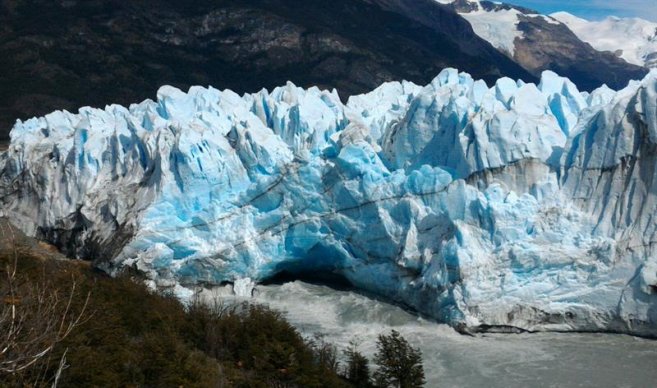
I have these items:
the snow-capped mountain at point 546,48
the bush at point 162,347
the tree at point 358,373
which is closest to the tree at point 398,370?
the tree at point 358,373

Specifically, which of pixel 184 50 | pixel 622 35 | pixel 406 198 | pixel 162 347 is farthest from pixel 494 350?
pixel 622 35

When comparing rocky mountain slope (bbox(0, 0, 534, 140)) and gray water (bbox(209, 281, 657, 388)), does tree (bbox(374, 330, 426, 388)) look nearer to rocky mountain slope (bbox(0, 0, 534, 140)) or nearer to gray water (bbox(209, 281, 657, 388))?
gray water (bbox(209, 281, 657, 388))

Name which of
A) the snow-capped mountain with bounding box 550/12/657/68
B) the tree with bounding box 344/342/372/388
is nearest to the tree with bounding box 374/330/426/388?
the tree with bounding box 344/342/372/388

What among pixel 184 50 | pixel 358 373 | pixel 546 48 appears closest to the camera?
pixel 358 373

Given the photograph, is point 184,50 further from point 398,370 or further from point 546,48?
point 546,48

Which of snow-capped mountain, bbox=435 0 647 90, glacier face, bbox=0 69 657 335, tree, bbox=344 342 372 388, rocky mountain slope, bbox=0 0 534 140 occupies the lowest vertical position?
tree, bbox=344 342 372 388

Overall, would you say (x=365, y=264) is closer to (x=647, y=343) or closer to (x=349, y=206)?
(x=349, y=206)
